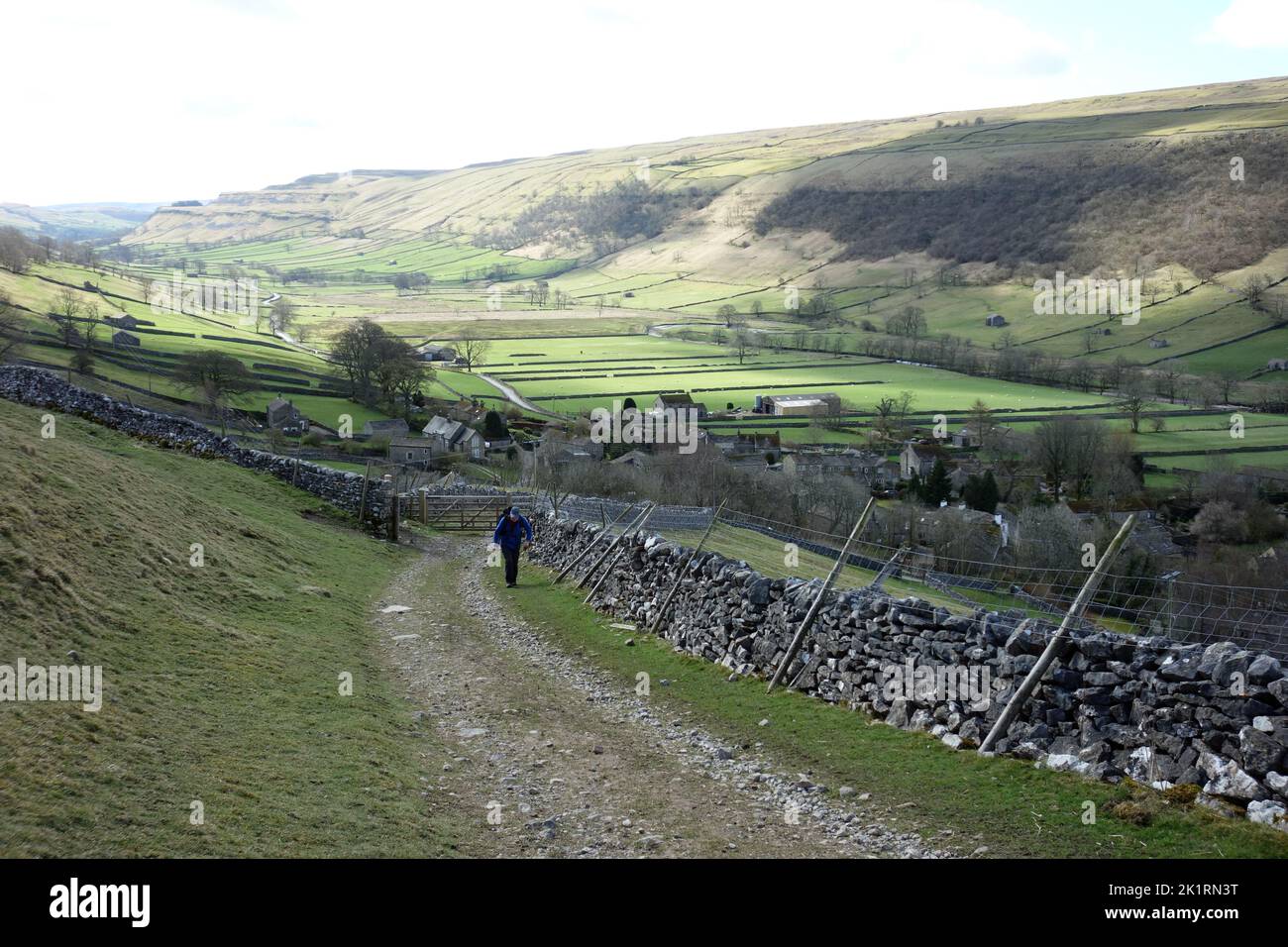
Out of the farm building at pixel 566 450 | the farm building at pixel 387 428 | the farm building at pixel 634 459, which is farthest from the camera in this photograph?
the farm building at pixel 387 428

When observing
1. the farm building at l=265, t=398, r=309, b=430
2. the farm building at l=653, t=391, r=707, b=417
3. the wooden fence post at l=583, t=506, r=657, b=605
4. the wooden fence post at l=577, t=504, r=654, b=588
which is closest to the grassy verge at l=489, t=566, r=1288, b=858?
the wooden fence post at l=583, t=506, r=657, b=605

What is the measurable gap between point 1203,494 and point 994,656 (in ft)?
238

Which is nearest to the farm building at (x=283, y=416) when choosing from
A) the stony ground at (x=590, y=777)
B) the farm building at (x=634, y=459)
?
the farm building at (x=634, y=459)

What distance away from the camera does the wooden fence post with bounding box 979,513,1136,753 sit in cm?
989

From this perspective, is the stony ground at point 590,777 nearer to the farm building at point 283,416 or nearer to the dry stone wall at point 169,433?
the dry stone wall at point 169,433

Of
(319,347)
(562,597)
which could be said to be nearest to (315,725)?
(562,597)

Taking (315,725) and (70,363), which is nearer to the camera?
(315,725)

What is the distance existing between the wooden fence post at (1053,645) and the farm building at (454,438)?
77.2 metres

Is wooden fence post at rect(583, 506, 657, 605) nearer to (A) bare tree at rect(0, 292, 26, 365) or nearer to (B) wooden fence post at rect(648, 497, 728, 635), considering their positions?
(B) wooden fence post at rect(648, 497, 728, 635)

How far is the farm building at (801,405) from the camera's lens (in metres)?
113

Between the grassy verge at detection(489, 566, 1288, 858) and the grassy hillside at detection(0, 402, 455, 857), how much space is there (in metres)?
4.28

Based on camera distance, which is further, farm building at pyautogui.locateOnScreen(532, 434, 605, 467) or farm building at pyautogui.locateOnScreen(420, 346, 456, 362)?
farm building at pyautogui.locateOnScreen(420, 346, 456, 362)
